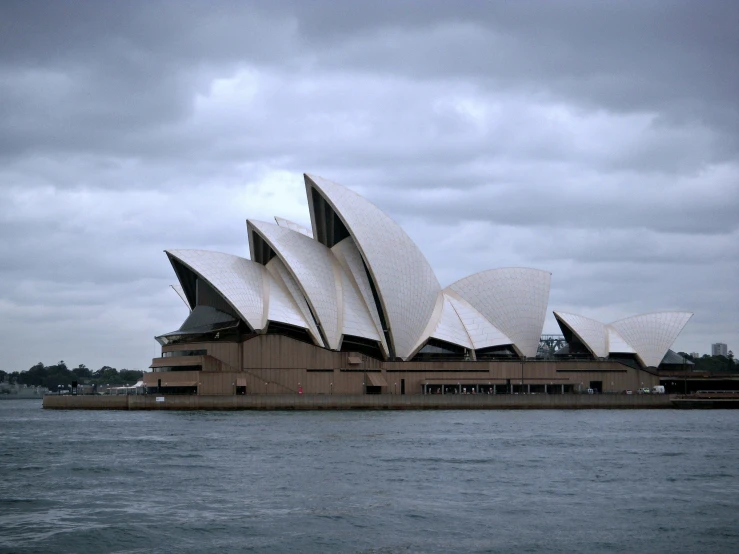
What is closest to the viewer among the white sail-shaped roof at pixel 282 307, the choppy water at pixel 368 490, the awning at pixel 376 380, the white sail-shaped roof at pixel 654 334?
the choppy water at pixel 368 490

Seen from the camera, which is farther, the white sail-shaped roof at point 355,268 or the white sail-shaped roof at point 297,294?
the white sail-shaped roof at point 355,268

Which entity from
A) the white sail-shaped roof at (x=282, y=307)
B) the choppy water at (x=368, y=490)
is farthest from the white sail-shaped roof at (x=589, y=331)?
the choppy water at (x=368, y=490)

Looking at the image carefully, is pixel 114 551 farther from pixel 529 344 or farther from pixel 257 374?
pixel 529 344

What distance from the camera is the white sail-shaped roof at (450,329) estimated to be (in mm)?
71625

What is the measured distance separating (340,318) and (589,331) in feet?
78.9

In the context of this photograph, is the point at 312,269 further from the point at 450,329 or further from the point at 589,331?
the point at 589,331

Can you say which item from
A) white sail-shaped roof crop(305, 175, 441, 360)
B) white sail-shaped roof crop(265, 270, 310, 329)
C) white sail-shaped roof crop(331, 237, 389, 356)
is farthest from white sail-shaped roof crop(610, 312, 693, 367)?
white sail-shaped roof crop(265, 270, 310, 329)

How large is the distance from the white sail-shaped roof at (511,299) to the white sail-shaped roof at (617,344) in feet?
25.1

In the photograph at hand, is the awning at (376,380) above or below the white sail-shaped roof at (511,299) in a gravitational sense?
below

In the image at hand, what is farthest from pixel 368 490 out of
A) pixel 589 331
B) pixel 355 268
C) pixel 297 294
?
pixel 589 331

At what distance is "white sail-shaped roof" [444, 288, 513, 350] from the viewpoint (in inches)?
2899

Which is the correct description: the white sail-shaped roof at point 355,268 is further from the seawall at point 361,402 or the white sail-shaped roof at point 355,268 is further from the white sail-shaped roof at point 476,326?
the white sail-shaped roof at point 476,326

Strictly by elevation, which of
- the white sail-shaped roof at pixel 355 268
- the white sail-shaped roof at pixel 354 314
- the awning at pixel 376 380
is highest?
the white sail-shaped roof at pixel 355 268

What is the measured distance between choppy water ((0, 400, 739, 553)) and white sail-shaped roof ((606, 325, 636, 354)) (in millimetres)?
32655
